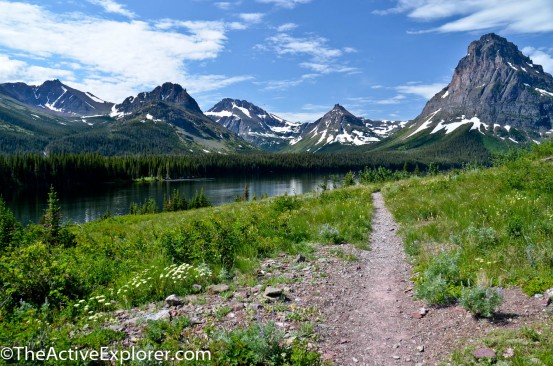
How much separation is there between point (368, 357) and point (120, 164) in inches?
7157

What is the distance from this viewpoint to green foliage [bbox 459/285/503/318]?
6172 millimetres

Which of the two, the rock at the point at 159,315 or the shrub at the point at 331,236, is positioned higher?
the shrub at the point at 331,236

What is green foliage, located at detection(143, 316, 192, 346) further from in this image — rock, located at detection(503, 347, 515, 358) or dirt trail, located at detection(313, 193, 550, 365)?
rock, located at detection(503, 347, 515, 358)

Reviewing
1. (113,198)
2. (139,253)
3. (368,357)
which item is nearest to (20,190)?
(113,198)

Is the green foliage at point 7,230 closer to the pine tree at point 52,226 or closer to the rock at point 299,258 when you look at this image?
the pine tree at point 52,226

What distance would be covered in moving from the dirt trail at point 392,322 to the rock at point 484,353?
29cm

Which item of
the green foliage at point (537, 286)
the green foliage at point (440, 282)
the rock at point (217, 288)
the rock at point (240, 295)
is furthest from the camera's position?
the rock at point (217, 288)

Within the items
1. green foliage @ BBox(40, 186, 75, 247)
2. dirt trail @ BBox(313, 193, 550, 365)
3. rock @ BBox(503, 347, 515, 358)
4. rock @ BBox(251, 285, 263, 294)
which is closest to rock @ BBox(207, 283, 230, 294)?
rock @ BBox(251, 285, 263, 294)

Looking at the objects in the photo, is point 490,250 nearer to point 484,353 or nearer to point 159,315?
point 484,353

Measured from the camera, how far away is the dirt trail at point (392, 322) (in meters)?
5.79

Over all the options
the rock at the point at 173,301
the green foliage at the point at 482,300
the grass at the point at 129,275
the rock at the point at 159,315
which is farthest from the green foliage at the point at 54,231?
the green foliage at the point at 482,300

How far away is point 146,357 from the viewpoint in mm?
5293

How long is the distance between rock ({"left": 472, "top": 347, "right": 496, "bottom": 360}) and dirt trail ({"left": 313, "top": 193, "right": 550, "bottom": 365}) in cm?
29

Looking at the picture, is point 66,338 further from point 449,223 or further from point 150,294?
point 449,223
